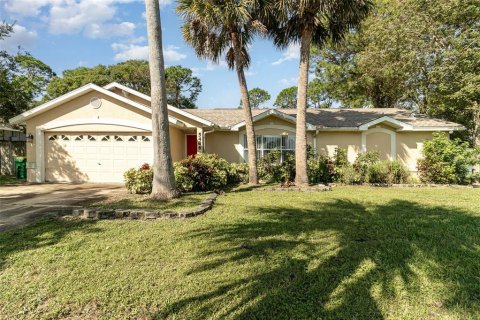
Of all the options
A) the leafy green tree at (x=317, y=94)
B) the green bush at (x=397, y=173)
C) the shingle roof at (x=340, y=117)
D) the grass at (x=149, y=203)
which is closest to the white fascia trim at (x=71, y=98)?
the shingle roof at (x=340, y=117)

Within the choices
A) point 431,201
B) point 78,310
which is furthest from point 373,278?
point 431,201

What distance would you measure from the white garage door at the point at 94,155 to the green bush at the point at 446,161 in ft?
44.4

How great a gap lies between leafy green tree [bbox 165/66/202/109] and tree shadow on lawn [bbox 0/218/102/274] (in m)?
35.3

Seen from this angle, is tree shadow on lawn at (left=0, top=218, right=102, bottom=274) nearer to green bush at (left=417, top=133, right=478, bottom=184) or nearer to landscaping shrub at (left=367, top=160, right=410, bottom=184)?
landscaping shrub at (left=367, top=160, right=410, bottom=184)

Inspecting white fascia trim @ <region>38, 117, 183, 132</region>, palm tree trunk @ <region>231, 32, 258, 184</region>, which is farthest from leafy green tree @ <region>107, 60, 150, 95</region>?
palm tree trunk @ <region>231, 32, 258, 184</region>

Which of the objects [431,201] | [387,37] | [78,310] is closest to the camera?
[78,310]

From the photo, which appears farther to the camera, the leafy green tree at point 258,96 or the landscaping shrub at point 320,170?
the leafy green tree at point 258,96

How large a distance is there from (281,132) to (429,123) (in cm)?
801

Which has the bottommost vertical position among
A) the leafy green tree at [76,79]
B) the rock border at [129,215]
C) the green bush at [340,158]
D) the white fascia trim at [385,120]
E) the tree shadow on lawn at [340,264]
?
the tree shadow on lawn at [340,264]

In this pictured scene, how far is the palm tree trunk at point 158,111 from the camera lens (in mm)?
8891

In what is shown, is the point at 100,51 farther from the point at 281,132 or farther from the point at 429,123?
the point at 429,123

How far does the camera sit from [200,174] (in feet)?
38.1

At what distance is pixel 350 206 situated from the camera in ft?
27.9

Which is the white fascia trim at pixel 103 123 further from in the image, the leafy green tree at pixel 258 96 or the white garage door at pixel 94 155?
the leafy green tree at pixel 258 96
